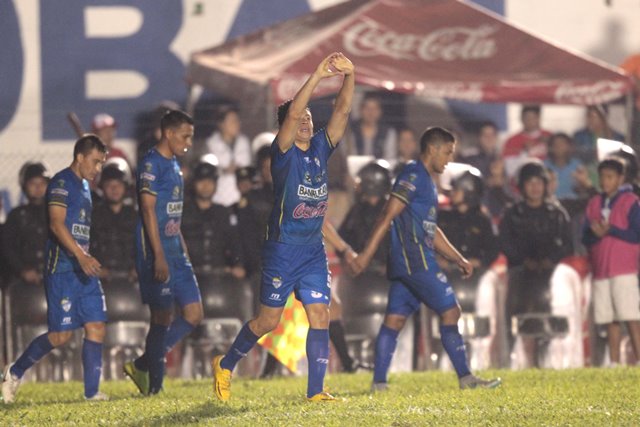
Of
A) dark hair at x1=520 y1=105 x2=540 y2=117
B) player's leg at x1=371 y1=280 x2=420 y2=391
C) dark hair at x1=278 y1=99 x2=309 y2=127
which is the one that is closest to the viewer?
dark hair at x1=278 y1=99 x2=309 y2=127

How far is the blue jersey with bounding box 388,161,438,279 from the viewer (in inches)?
448

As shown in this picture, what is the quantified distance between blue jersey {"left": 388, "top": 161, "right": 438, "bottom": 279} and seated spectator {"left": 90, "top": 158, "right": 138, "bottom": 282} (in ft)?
12.2

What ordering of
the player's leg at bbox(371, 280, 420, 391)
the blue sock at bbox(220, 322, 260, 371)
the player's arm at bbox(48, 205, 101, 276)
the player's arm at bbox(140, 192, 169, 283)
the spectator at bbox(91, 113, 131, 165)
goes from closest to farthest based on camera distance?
the blue sock at bbox(220, 322, 260, 371) < the player's arm at bbox(48, 205, 101, 276) < the player's arm at bbox(140, 192, 169, 283) < the player's leg at bbox(371, 280, 420, 391) < the spectator at bbox(91, 113, 131, 165)

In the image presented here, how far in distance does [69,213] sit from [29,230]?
349cm

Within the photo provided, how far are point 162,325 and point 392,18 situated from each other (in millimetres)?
7600

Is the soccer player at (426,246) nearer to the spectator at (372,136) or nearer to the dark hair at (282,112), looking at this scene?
the dark hair at (282,112)

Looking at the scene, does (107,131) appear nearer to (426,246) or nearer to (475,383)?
(426,246)

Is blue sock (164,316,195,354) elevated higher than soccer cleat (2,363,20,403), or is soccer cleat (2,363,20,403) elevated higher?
blue sock (164,316,195,354)

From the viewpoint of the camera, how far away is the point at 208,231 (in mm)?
14453

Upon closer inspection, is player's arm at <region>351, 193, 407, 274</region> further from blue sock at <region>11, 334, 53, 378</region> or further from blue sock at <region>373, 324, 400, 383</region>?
blue sock at <region>11, 334, 53, 378</region>

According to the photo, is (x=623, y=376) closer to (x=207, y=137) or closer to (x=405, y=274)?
(x=405, y=274)

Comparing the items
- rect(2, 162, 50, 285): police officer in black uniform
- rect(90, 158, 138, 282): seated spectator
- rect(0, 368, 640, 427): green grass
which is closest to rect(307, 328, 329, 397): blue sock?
rect(0, 368, 640, 427): green grass

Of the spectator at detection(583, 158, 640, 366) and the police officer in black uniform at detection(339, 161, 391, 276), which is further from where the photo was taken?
the police officer in black uniform at detection(339, 161, 391, 276)

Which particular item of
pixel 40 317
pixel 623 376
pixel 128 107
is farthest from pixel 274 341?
pixel 128 107
